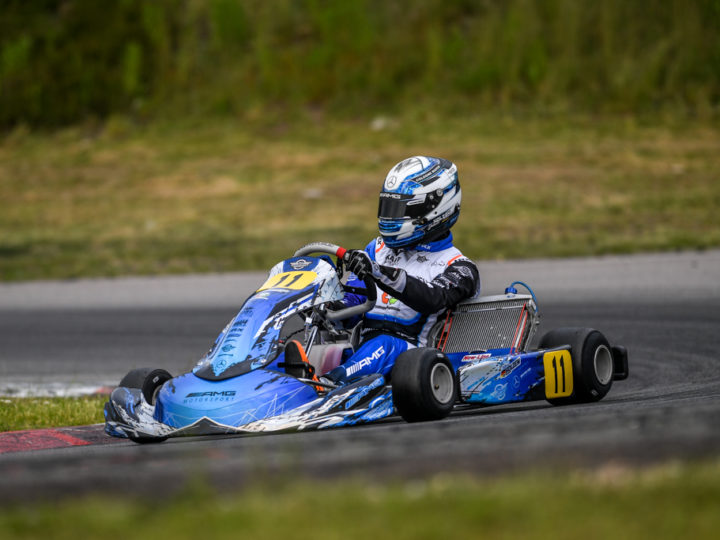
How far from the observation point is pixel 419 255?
6156 millimetres

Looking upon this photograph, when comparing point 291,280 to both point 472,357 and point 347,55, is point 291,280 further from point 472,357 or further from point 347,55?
point 347,55

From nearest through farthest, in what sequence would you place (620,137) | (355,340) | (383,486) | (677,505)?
(677,505), (383,486), (355,340), (620,137)

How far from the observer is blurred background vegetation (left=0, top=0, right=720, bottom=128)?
2227cm

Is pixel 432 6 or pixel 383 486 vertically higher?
pixel 432 6

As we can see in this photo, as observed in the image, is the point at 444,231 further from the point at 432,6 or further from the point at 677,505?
the point at 432,6

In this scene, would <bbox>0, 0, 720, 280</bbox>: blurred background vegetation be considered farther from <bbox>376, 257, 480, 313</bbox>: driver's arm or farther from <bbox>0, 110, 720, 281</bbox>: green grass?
<bbox>376, 257, 480, 313</bbox>: driver's arm

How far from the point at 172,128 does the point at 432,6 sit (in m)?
6.32

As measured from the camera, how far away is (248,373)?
16.4 feet

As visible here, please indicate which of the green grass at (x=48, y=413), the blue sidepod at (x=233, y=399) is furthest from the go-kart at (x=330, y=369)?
the green grass at (x=48, y=413)

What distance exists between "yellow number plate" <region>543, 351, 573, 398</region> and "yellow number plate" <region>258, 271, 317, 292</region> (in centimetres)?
136

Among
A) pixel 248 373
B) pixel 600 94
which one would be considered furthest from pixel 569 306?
pixel 600 94

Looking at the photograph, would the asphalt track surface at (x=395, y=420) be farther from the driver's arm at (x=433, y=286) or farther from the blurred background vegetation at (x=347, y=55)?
the blurred background vegetation at (x=347, y=55)

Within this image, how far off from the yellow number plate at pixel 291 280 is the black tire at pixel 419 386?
2.19 feet

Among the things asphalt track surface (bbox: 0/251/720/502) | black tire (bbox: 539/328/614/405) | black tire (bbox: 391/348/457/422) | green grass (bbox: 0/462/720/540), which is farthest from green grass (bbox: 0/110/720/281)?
green grass (bbox: 0/462/720/540)
